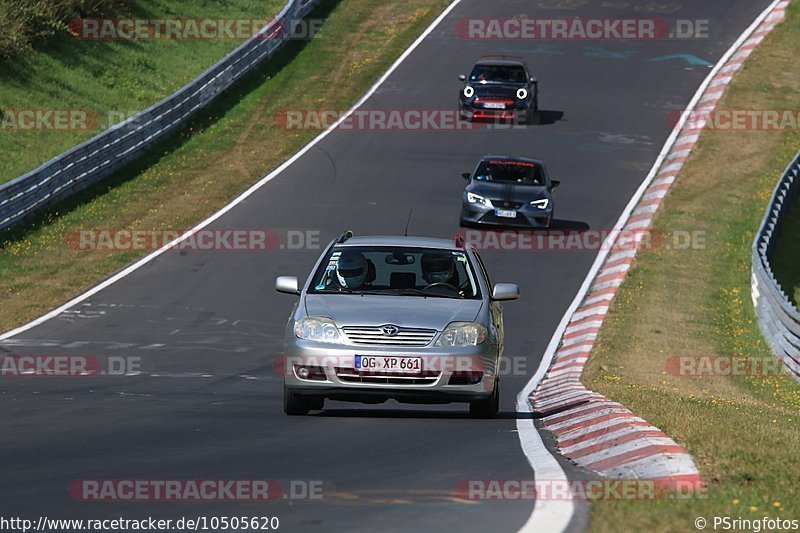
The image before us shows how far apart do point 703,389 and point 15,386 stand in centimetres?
910

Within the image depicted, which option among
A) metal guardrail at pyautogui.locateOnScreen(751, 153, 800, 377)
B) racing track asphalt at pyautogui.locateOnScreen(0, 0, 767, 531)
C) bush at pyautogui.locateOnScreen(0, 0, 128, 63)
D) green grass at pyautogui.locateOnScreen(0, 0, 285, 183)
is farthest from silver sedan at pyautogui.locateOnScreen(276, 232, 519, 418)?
bush at pyautogui.locateOnScreen(0, 0, 128, 63)

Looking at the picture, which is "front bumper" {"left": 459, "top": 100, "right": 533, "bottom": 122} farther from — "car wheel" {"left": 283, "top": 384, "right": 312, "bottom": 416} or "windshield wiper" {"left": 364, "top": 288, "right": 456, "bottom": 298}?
"car wheel" {"left": 283, "top": 384, "right": 312, "bottom": 416}

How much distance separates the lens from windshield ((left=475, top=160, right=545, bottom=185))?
29547 millimetres

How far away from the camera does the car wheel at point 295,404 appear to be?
40.3 feet

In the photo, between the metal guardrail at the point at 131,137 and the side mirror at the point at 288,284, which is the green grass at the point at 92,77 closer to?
the metal guardrail at the point at 131,137

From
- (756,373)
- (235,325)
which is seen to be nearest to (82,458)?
(235,325)

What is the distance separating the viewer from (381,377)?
38.7ft

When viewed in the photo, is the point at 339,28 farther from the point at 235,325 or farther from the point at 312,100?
→ the point at 235,325

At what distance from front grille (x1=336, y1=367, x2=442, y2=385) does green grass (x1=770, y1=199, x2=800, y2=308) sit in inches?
718

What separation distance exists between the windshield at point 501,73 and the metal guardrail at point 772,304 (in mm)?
8581

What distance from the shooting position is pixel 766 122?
4119 cm

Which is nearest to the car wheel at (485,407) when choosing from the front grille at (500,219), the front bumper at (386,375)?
the front bumper at (386,375)

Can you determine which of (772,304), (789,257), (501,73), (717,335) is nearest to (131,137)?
(501,73)

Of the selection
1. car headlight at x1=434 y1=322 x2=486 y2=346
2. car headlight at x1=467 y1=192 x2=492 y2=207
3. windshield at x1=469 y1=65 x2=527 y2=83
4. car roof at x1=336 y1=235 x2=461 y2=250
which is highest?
windshield at x1=469 y1=65 x2=527 y2=83
